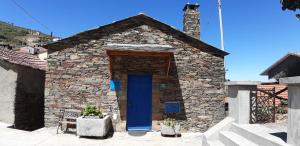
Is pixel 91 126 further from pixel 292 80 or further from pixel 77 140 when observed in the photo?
pixel 292 80

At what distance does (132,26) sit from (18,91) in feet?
16.3

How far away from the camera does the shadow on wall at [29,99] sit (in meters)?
11.2

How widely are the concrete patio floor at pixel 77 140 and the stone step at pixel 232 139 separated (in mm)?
1727

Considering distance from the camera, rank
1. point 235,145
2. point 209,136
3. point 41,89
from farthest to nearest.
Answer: point 41,89 < point 209,136 < point 235,145

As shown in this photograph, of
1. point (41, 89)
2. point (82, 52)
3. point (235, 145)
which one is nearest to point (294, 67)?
point (235, 145)

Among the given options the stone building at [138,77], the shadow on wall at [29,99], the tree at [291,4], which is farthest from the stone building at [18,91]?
the tree at [291,4]

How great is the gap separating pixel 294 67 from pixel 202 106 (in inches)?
A: 246

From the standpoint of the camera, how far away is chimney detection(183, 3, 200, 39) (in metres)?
13.7

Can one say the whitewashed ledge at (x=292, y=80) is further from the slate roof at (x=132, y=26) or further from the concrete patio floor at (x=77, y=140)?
the slate roof at (x=132, y=26)

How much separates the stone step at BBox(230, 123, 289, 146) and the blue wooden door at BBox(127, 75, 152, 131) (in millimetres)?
4243

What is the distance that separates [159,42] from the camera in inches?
460

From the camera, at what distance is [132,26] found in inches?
457

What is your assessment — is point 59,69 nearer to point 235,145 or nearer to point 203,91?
point 203,91

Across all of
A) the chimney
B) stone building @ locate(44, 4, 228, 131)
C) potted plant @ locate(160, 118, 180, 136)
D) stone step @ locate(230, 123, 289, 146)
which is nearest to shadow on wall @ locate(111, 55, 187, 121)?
stone building @ locate(44, 4, 228, 131)
